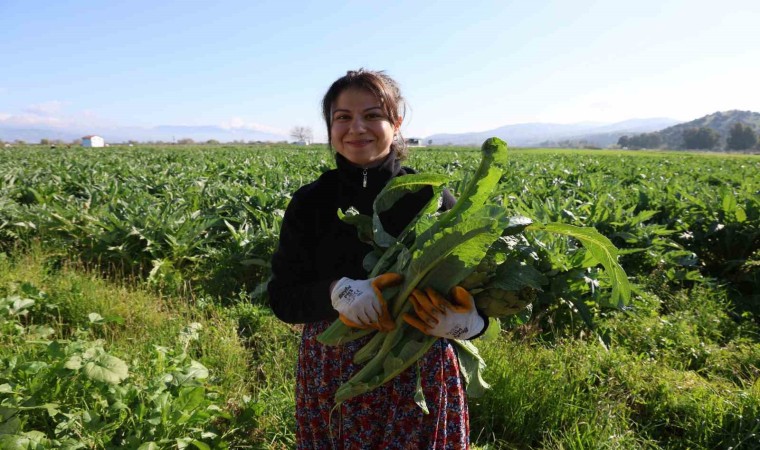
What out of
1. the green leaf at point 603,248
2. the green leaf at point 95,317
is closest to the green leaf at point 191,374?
the green leaf at point 95,317

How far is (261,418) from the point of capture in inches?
95.5

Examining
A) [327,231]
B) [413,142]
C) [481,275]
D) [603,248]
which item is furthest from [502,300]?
[413,142]

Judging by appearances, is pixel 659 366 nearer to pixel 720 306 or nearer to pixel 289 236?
pixel 720 306

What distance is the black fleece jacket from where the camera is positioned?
5.51ft

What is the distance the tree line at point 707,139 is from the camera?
315 ft

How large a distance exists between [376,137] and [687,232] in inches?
212

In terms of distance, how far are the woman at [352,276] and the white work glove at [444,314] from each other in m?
0.31

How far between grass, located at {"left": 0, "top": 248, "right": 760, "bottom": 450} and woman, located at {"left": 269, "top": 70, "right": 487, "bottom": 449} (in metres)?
0.78

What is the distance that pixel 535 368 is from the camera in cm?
274

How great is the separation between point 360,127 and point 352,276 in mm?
572

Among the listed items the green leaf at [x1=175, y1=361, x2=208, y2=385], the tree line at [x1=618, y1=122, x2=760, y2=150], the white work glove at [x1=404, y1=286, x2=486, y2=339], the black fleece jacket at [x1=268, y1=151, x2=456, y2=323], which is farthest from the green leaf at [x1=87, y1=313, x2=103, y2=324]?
the tree line at [x1=618, y1=122, x2=760, y2=150]

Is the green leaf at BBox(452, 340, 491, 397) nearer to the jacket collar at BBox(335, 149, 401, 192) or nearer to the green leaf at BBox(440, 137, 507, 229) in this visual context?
the green leaf at BBox(440, 137, 507, 229)

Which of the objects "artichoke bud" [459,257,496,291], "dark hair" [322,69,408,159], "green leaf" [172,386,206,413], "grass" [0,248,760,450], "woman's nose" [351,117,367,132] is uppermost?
"dark hair" [322,69,408,159]

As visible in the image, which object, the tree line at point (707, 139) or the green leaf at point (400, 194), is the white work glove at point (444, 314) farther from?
the tree line at point (707, 139)
